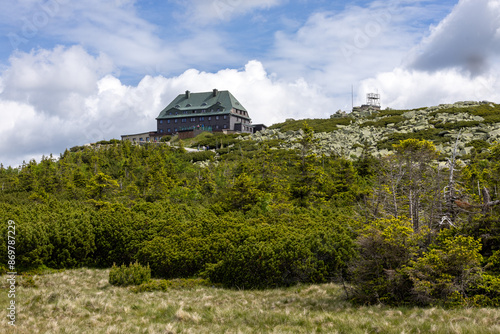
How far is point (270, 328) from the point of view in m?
11.7

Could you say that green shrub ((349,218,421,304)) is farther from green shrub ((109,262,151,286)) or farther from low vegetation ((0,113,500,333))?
green shrub ((109,262,151,286))

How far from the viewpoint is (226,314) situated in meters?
13.7

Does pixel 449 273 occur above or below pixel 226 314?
above

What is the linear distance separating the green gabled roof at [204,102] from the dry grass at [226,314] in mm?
83403

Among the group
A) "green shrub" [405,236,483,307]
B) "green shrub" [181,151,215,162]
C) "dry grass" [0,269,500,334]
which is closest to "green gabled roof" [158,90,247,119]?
"green shrub" [181,151,215,162]

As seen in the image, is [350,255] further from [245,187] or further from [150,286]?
[245,187]

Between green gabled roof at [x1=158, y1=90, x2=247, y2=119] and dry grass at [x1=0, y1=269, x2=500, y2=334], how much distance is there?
83.4m

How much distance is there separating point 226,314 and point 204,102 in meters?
93.6

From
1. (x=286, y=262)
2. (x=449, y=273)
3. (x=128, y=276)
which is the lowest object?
(x=128, y=276)

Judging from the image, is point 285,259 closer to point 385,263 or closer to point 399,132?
point 385,263

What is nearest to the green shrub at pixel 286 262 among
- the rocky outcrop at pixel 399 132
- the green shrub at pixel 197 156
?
the rocky outcrop at pixel 399 132

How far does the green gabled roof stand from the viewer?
100688 mm

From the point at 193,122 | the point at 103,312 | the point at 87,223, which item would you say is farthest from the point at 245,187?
the point at 193,122

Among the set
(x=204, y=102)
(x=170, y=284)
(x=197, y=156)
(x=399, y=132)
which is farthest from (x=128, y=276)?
(x=204, y=102)
